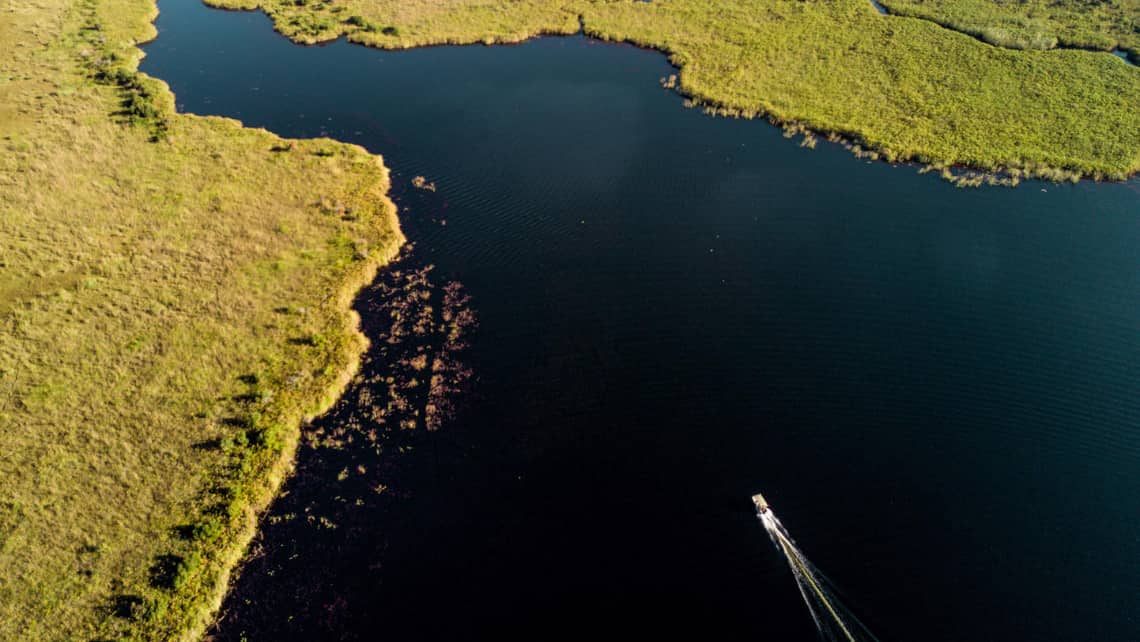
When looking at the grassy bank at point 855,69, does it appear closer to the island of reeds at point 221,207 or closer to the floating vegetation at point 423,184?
the island of reeds at point 221,207

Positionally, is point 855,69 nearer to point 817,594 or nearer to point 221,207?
point 817,594

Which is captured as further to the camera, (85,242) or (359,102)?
(359,102)

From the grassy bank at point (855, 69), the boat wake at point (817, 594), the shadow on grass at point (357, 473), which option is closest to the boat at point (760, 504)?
the boat wake at point (817, 594)

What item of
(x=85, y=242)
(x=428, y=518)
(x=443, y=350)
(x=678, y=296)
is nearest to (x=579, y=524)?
(x=428, y=518)

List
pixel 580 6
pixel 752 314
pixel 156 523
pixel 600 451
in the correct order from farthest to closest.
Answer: pixel 580 6
pixel 752 314
pixel 600 451
pixel 156 523

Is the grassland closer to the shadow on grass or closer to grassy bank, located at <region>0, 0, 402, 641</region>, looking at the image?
grassy bank, located at <region>0, 0, 402, 641</region>

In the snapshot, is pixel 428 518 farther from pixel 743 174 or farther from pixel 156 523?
pixel 743 174

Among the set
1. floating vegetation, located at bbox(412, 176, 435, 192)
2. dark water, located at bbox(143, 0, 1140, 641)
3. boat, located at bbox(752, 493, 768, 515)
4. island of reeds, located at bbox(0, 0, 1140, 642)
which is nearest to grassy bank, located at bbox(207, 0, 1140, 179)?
island of reeds, located at bbox(0, 0, 1140, 642)
